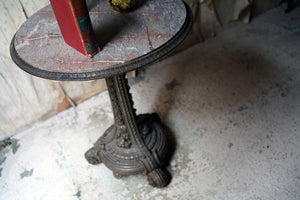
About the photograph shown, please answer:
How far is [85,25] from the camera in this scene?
115cm

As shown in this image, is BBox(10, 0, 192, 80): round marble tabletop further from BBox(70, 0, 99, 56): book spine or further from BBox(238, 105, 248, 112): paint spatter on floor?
BBox(238, 105, 248, 112): paint spatter on floor

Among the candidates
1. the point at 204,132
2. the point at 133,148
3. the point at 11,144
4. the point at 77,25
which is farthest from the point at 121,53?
the point at 11,144

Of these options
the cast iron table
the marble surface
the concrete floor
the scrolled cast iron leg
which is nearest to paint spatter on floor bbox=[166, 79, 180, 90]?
the concrete floor

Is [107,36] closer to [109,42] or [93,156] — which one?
[109,42]

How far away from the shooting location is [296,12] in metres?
3.23

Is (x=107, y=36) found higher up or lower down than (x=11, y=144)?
higher up

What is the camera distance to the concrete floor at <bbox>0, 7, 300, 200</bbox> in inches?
74.2

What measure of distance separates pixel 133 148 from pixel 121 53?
0.89m

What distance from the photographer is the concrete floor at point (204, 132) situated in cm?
188

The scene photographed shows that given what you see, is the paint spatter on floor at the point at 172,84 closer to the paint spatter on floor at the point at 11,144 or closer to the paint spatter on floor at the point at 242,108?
the paint spatter on floor at the point at 242,108

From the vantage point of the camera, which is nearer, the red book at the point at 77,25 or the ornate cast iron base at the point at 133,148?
the red book at the point at 77,25

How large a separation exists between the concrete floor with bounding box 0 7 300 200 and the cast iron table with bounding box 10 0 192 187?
22 centimetres

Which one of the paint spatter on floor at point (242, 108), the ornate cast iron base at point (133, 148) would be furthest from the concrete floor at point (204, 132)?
the ornate cast iron base at point (133, 148)

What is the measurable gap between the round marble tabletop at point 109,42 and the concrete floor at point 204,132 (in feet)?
3.49
